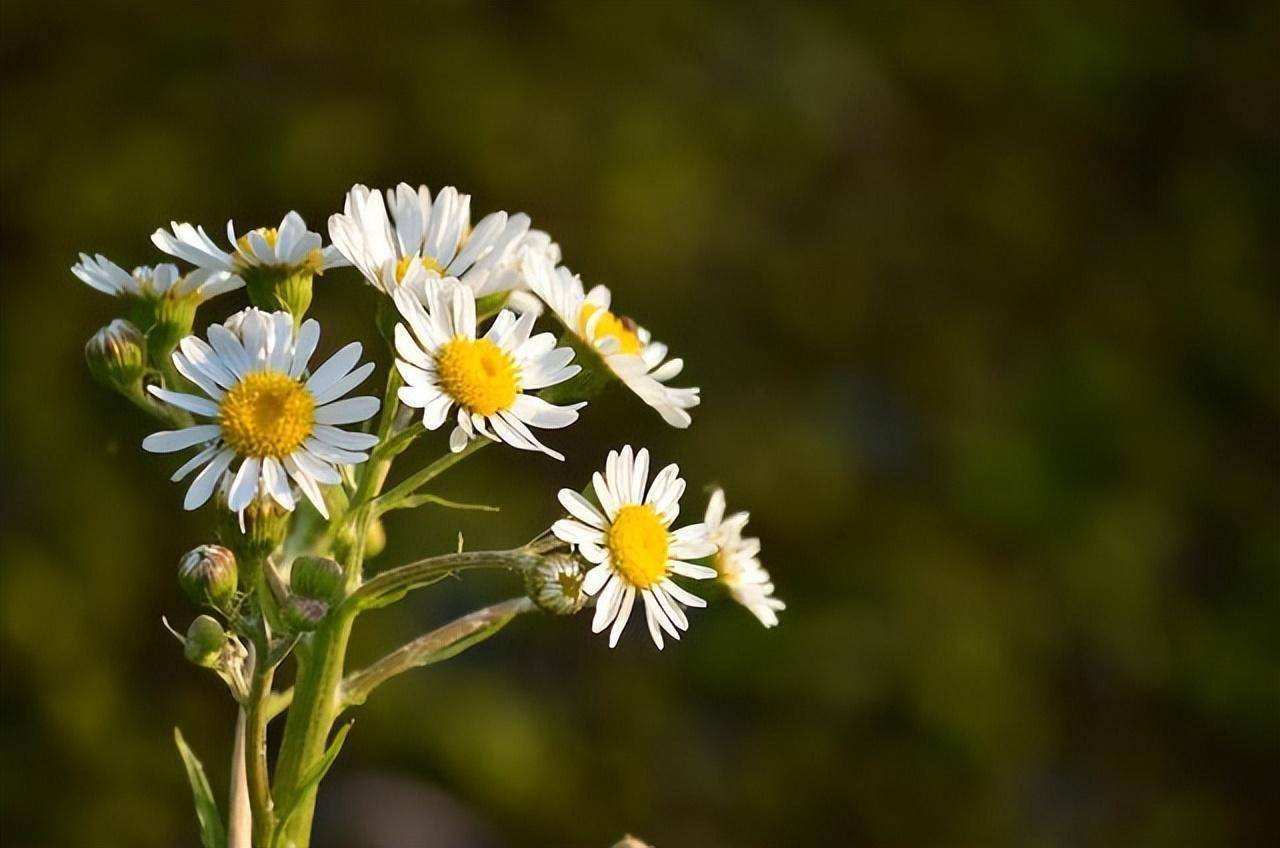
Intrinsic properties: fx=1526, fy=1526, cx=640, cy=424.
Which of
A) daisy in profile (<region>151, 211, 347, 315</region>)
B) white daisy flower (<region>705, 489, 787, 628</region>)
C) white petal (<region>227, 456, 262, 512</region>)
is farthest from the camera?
→ white daisy flower (<region>705, 489, 787, 628</region>)

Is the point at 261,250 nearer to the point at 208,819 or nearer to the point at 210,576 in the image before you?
the point at 210,576

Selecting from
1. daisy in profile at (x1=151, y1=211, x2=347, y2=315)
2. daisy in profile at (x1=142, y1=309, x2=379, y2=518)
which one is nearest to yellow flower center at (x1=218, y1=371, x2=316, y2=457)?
daisy in profile at (x1=142, y1=309, x2=379, y2=518)

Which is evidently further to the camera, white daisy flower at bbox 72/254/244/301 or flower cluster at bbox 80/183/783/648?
white daisy flower at bbox 72/254/244/301

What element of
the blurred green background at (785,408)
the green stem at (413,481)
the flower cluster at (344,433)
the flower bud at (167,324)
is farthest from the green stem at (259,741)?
the blurred green background at (785,408)

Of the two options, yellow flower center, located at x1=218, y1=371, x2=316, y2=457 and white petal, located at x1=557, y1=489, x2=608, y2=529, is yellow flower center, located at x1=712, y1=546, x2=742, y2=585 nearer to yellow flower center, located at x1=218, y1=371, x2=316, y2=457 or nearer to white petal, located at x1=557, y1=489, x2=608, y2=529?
white petal, located at x1=557, y1=489, x2=608, y2=529

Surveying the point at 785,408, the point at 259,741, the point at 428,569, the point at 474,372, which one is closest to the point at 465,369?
the point at 474,372

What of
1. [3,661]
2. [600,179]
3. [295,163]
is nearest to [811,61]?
[600,179]
